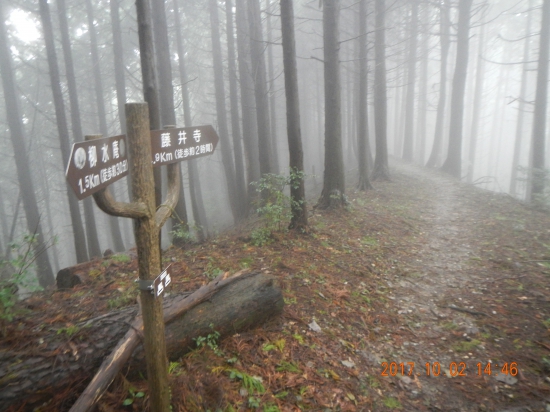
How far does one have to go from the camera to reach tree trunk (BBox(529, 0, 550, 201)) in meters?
14.1

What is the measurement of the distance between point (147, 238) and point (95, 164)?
73 centimetres

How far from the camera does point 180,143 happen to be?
10.9 ft

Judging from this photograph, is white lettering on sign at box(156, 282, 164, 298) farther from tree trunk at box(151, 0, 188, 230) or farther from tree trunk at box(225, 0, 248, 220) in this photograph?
tree trunk at box(225, 0, 248, 220)

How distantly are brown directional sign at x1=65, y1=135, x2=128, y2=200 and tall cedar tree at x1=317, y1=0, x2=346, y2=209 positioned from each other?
8306 mm

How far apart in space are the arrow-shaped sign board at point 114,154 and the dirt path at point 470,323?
3.66 metres

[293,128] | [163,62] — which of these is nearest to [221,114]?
[163,62]

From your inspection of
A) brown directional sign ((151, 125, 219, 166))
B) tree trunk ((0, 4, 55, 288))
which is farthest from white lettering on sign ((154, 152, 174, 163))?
tree trunk ((0, 4, 55, 288))

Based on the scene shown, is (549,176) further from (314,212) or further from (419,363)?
(419,363)

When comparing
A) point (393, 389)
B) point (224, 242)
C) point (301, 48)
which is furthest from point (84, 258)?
point (301, 48)

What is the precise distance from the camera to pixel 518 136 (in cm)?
2881

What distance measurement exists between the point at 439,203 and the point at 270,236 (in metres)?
8.48

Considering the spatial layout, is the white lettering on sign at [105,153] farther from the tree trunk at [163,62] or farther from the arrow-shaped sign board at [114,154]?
the tree trunk at [163,62]

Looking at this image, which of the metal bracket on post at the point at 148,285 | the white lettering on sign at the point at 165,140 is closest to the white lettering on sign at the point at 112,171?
the white lettering on sign at the point at 165,140

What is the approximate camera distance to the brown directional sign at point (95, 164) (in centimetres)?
199
